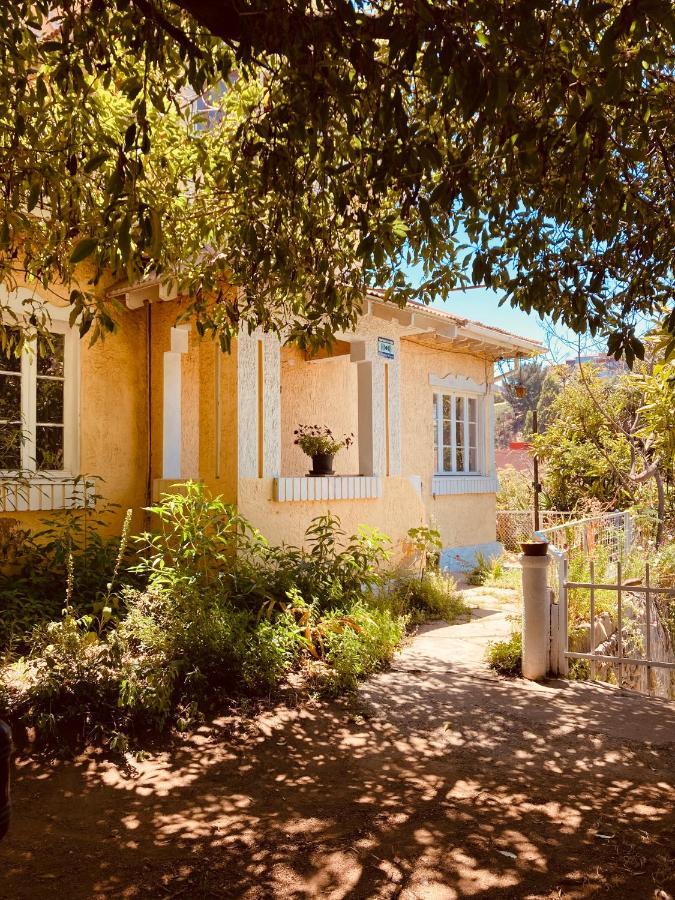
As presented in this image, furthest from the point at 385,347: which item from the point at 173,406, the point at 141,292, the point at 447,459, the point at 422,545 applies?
the point at 447,459

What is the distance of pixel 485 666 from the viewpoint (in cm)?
603

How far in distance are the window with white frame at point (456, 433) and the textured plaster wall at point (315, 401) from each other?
1.74 m

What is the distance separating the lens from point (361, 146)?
435cm

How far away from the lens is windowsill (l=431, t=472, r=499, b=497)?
1182 cm

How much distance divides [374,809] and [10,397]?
541 cm

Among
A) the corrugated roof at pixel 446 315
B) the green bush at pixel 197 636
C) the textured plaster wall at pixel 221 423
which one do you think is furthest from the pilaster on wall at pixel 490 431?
the textured plaster wall at pixel 221 423

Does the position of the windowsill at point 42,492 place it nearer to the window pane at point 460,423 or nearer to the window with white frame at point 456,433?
the window with white frame at point 456,433

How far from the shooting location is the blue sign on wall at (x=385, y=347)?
9195mm

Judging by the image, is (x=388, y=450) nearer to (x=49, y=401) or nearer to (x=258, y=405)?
(x=258, y=405)

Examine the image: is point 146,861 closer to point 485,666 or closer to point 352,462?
point 485,666

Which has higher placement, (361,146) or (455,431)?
(361,146)

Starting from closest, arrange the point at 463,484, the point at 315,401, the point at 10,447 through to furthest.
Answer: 1. the point at 10,447
2. the point at 315,401
3. the point at 463,484

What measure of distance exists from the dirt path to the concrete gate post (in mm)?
408

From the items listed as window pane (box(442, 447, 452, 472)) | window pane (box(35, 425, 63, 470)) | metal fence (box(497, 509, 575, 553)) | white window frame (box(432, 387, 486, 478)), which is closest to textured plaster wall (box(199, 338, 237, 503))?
window pane (box(35, 425, 63, 470))
